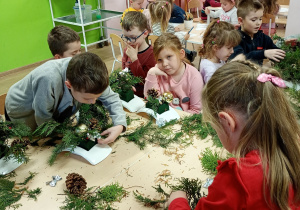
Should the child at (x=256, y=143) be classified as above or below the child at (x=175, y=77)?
above

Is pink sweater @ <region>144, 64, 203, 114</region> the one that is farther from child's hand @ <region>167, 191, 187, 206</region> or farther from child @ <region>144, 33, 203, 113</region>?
child's hand @ <region>167, 191, 187, 206</region>

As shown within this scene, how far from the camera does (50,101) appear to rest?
148 cm

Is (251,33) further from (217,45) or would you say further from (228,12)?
(228,12)

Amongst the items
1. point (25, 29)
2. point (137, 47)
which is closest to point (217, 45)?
point (137, 47)

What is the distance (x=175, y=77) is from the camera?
226 centimetres

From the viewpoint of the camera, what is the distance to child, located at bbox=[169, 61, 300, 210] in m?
0.82

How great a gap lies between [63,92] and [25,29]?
12.0ft

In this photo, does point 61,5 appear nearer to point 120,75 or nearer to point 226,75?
point 120,75

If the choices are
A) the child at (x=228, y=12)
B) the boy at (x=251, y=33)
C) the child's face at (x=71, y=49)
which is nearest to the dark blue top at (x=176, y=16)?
the child at (x=228, y=12)

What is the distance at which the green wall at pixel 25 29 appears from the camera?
4.42 meters

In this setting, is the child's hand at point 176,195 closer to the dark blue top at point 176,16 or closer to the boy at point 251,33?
the boy at point 251,33

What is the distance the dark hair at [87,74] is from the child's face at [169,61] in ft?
2.87

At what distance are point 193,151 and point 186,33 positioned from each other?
2.33m

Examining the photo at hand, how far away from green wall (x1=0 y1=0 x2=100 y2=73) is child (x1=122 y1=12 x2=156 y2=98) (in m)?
2.64
